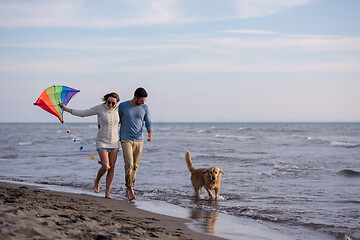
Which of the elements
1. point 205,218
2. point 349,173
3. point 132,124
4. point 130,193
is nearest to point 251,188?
point 130,193

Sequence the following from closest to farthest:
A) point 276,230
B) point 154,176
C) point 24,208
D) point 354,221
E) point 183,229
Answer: point 24,208, point 183,229, point 276,230, point 354,221, point 154,176

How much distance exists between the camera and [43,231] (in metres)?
3.46

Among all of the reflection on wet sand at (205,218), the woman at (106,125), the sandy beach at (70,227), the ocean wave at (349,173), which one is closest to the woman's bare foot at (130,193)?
the woman at (106,125)

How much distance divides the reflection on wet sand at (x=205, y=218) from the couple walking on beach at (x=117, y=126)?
53.9 inches

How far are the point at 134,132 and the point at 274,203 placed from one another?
273 centimetres

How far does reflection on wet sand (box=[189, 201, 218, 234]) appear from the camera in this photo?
16.5 ft

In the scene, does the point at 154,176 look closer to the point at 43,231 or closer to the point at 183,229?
the point at 183,229

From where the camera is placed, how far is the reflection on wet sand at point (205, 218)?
5025 millimetres

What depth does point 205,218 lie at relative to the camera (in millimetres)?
5723

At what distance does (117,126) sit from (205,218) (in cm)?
209

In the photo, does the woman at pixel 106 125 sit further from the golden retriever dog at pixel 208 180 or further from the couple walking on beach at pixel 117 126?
the golden retriever dog at pixel 208 180

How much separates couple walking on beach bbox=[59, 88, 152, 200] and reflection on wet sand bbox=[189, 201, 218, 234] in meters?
1.37

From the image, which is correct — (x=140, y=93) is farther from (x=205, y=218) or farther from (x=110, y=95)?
(x=205, y=218)

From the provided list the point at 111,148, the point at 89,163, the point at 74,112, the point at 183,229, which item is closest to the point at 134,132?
the point at 111,148
